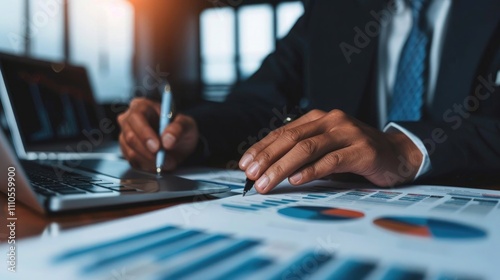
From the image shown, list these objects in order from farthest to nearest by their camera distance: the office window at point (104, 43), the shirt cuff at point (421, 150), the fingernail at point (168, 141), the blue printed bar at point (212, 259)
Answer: the office window at point (104, 43) < the fingernail at point (168, 141) < the shirt cuff at point (421, 150) < the blue printed bar at point (212, 259)

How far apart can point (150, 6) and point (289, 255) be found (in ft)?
16.2

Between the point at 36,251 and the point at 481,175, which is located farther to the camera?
the point at 481,175

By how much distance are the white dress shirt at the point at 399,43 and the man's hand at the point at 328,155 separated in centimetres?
44

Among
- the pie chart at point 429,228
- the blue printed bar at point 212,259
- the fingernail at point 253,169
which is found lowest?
the pie chart at point 429,228

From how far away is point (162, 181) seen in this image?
50 cm

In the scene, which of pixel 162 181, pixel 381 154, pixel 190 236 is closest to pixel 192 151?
pixel 162 181

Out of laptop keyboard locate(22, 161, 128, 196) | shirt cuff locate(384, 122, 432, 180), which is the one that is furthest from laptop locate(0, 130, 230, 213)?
shirt cuff locate(384, 122, 432, 180)

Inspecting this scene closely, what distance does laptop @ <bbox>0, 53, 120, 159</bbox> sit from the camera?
88 centimetres

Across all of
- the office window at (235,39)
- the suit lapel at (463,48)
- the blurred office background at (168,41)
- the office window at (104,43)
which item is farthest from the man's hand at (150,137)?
the office window at (235,39)

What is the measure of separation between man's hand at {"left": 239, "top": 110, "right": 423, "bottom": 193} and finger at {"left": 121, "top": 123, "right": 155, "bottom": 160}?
24cm

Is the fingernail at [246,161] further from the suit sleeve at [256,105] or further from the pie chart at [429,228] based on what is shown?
the suit sleeve at [256,105]

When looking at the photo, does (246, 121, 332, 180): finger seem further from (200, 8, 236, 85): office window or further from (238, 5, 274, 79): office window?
(200, 8, 236, 85): office window

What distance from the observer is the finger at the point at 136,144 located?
2.19 feet

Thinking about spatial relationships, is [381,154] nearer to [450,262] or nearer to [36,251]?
[450,262]
